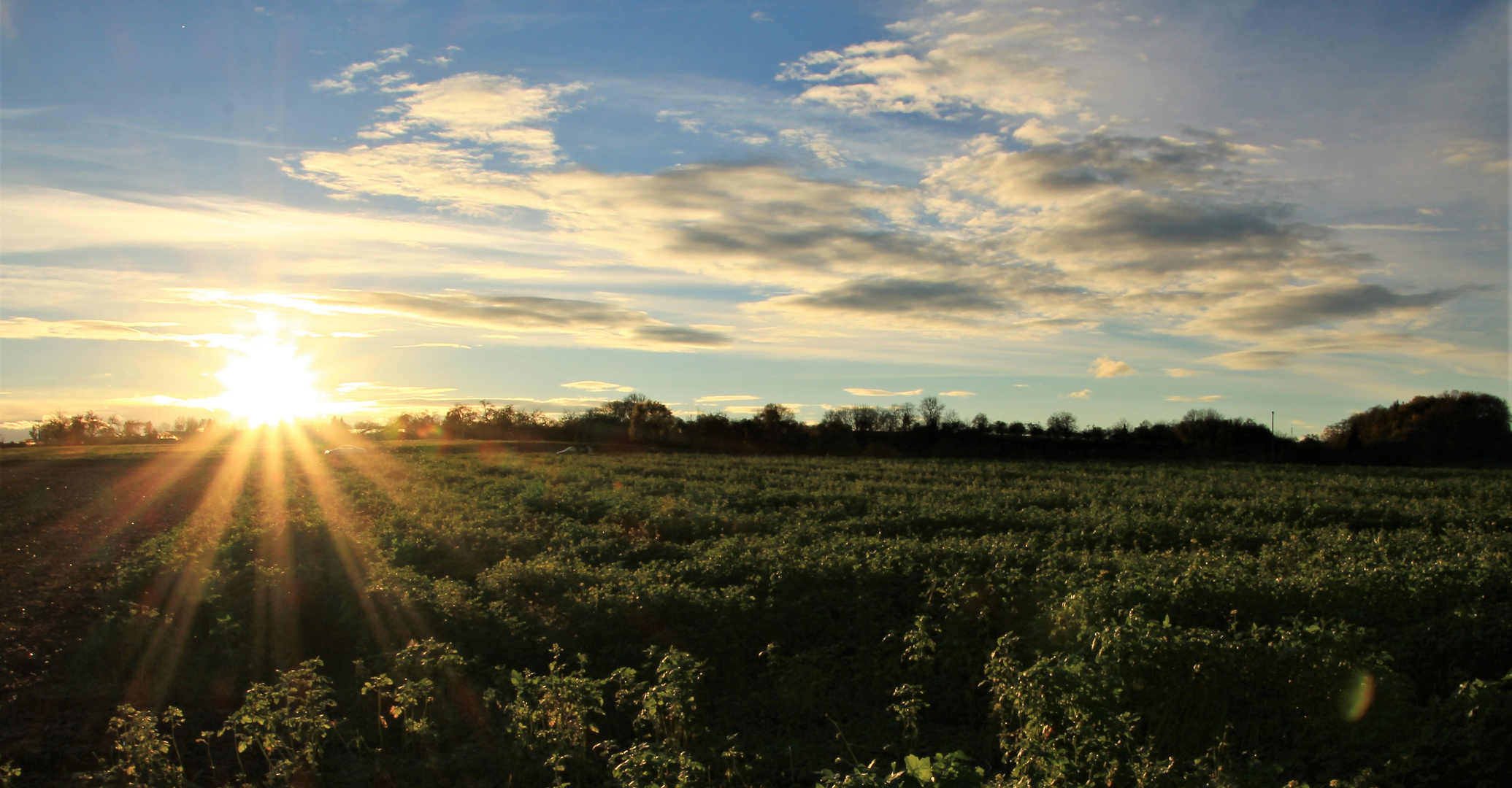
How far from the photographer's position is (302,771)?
6180 millimetres

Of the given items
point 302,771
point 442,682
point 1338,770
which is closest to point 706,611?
point 442,682

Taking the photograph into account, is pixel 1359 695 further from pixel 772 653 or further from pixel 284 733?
pixel 284 733

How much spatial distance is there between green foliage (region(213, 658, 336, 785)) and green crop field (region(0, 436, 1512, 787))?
0.04m

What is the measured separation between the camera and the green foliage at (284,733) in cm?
598

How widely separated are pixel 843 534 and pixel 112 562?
11966 mm

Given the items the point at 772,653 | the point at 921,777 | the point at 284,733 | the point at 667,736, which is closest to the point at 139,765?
the point at 284,733

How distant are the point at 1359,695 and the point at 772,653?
456cm

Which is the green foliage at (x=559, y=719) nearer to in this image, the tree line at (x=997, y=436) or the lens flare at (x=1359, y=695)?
the lens flare at (x=1359, y=695)

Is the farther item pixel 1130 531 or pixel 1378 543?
pixel 1130 531

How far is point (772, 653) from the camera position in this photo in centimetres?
809

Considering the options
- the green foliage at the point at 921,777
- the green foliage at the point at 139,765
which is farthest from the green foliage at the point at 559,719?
the green foliage at the point at 921,777

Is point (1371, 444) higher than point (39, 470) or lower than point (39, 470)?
higher

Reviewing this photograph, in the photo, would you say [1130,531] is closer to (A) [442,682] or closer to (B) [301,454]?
(A) [442,682]

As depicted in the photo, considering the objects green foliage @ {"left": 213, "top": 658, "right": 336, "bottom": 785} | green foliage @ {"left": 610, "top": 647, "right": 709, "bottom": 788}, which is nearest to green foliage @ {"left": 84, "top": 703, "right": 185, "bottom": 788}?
green foliage @ {"left": 213, "top": 658, "right": 336, "bottom": 785}
